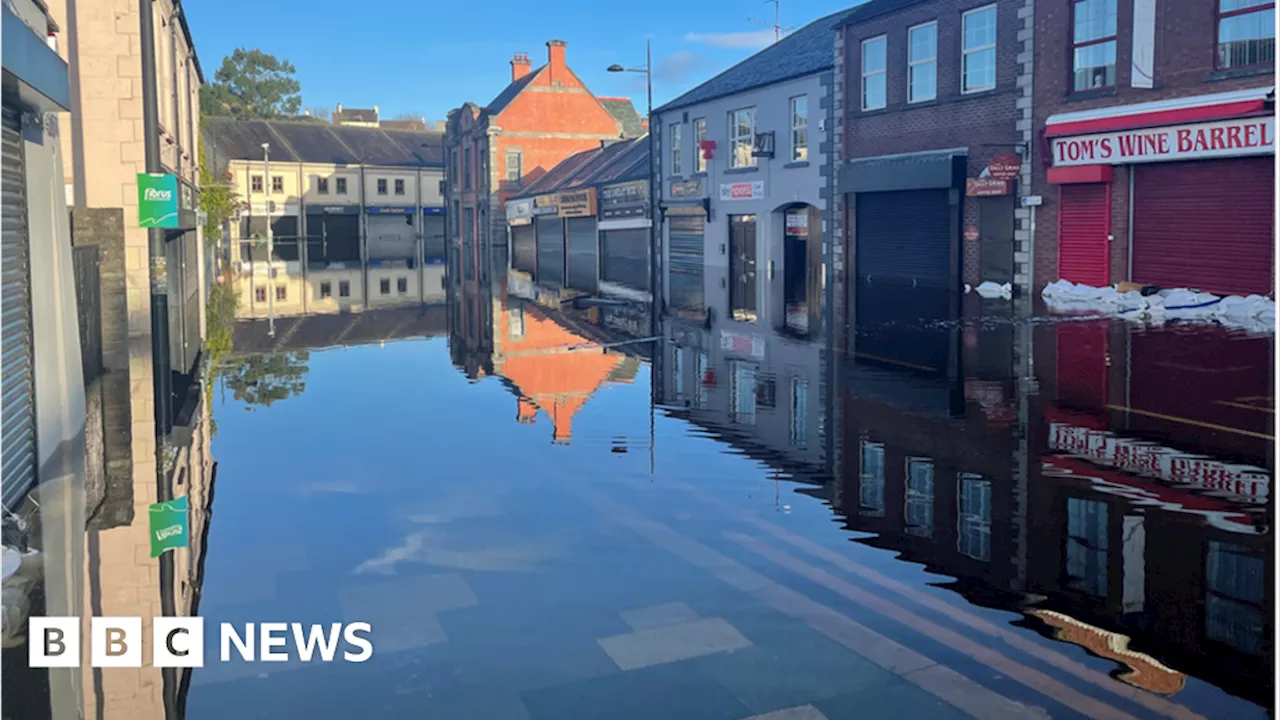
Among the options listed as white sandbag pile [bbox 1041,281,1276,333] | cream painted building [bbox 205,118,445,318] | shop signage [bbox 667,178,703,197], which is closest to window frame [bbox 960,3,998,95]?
white sandbag pile [bbox 1041,281,1276,333]

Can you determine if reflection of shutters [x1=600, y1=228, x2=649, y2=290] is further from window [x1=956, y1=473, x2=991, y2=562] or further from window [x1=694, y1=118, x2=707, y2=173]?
window [x1=956, y1=473, x2=991, y2=562]

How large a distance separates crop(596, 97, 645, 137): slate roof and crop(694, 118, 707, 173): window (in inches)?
1378

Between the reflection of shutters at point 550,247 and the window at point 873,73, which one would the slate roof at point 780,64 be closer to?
the window at point 873,73

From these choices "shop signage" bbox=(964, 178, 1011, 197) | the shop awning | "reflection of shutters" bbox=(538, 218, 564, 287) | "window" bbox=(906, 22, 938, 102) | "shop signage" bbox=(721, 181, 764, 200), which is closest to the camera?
the shop awning

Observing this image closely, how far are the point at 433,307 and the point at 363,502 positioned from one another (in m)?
22.9

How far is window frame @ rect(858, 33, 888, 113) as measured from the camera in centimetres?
3000

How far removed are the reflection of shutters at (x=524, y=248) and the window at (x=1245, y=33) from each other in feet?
118

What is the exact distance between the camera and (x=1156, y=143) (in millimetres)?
21672

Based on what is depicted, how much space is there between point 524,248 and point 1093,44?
131 ft

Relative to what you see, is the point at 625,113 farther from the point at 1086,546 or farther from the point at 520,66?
the point at 1086,546

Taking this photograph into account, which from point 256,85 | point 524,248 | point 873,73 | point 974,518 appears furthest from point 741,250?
point 256,85

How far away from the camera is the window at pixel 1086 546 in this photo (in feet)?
19.7

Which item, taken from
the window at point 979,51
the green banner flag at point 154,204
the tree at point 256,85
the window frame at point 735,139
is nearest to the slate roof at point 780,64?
the window frame at point 735,139

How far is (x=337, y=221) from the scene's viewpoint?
254 ft
